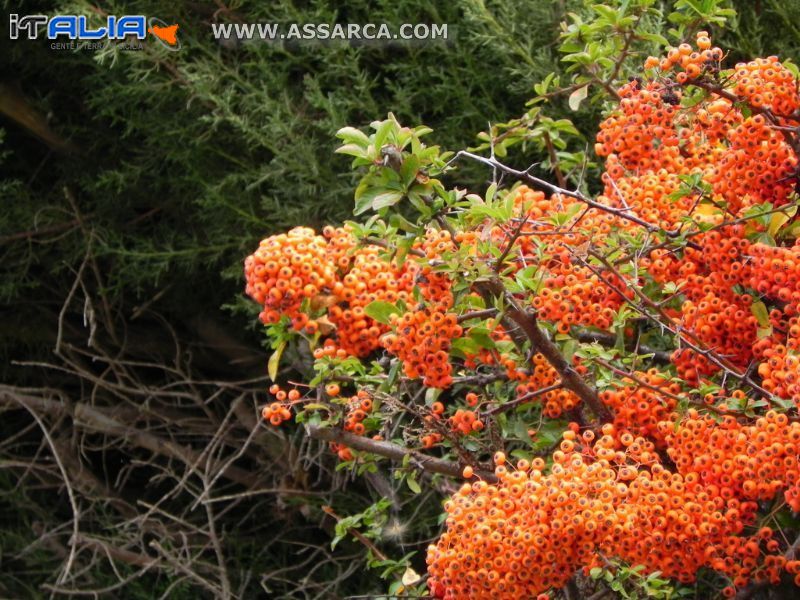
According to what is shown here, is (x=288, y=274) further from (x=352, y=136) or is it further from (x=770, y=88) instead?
(x=770, y=88)

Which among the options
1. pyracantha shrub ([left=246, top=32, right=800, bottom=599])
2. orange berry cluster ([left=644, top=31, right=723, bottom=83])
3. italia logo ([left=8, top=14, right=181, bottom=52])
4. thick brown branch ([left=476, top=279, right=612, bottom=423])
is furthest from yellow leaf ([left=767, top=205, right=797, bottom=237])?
italia logo ([left=8, top=14, right=181, bottom=52])

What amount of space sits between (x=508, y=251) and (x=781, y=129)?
1.81 ft

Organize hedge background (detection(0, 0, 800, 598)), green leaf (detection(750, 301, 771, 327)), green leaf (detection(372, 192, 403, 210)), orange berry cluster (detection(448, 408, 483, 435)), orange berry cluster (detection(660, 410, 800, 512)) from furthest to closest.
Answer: hedge background (detection(0, 0, 800, 598)) < orange berry cluster (detection(448, 408, 483, 435)) < green leaf (detection(750, 301, 771, 327)) < green leaf (detection(372, 192, 403, 210)) < orange berry cluster (detection(660, 410, 800, 512))

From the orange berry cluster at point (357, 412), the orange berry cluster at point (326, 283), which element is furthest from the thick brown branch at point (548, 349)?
the orange berry cluster at point (357, 412)

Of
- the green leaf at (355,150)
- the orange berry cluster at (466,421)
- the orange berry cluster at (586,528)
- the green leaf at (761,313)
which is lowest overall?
the orange berry cluster at (466,421)

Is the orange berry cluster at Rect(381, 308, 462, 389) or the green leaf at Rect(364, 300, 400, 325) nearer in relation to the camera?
the orange berry cluster at Rect(381, 308, 462, 389)

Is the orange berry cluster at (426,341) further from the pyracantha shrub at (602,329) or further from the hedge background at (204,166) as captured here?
the hedge background at (204,166)

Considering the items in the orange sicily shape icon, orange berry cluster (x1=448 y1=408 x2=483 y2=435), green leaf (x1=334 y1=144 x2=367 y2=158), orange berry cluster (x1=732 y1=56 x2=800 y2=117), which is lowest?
the orange sicily shape icon

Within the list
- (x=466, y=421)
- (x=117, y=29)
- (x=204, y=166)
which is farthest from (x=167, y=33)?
(x=466, y=421)

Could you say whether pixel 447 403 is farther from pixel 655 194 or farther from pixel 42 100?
pixel 42 100

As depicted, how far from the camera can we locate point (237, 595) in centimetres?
412

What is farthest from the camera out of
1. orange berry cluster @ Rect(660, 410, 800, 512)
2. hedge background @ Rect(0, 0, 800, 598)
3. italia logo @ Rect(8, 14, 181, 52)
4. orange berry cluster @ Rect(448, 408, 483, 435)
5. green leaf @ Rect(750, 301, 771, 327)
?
italia logo @ Rect(8, 14, 181, 52)

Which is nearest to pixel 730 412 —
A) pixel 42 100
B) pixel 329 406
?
pixel 329 406

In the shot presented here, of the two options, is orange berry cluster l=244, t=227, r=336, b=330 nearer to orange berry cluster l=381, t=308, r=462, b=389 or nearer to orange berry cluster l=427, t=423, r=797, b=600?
orange berry cluster l=381, t=308, r=462, b=389
